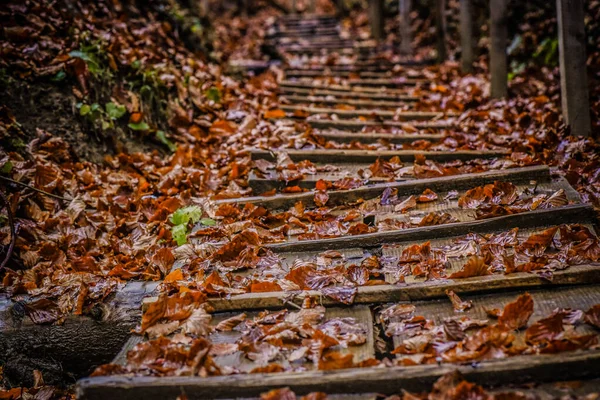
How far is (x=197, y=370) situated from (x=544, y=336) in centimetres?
162

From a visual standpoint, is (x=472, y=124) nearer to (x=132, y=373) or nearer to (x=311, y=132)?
(x=311, y=132)

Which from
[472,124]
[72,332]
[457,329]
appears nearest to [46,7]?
[72,332]

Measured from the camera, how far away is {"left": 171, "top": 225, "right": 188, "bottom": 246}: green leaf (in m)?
3.28

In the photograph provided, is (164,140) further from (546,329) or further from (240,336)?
(546,329)

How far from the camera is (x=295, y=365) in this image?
2139 millimetres

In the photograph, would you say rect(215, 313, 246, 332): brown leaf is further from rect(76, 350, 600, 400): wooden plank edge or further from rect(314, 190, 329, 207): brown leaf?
rect(314, 190, 329, 207): brown leaf

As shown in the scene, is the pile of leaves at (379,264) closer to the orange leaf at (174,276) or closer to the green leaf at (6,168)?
the orange leaf at (174,276)

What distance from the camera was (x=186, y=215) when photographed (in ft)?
11.5

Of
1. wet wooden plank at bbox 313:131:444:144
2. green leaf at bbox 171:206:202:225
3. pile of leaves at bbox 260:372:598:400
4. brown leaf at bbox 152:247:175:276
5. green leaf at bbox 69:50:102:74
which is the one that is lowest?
pile of leaves at bbox 260:372:598:400

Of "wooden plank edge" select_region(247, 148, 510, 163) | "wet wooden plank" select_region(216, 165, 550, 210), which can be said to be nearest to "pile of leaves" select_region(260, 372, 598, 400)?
"wet wooden plank" select_region(216, 165, 550, 210)

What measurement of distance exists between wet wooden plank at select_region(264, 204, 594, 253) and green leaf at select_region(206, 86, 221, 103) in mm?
3342

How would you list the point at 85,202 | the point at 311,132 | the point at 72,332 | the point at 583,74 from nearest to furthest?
the point at 72,332
the point at 85,202
the point at 583,74
the point at 311,132

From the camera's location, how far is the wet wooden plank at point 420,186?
358 centimetres

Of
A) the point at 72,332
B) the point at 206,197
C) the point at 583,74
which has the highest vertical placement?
the point at 583,74
